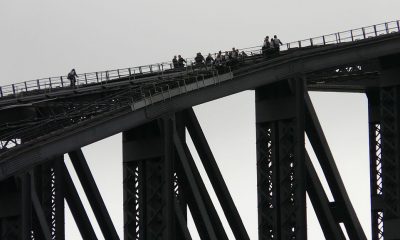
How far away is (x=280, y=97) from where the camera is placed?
82.2 metres

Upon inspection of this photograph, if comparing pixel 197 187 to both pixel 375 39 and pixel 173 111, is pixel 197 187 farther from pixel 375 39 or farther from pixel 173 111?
pixel 375 39

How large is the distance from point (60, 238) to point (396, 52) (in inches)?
680

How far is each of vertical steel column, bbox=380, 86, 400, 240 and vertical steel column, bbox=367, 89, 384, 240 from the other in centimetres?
81

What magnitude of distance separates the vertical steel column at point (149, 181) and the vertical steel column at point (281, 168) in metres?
5.30

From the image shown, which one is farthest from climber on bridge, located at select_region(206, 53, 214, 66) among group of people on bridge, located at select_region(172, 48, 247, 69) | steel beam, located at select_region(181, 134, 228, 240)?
steel beam, located at select_region(181, 134, 228, 240)

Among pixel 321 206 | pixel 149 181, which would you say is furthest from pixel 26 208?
pixel 321 206

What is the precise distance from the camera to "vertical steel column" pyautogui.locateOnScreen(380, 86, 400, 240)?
8462 cm

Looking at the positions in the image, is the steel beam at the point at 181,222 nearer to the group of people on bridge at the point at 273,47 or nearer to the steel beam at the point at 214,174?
the steel beam at the point at 214,174

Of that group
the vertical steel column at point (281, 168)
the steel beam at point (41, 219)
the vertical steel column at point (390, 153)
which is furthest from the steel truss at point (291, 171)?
the steel beam at point (41, 219)

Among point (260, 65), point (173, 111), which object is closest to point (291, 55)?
point (260, 65)

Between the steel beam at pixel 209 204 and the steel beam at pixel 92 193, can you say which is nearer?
the steel beam at pixel 209 204

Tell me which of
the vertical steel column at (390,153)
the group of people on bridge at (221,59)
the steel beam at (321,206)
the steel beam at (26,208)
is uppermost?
the group of people on bridge at (221,59)

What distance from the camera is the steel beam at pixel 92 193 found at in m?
81.7

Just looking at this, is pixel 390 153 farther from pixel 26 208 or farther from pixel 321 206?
pixel 26 208
